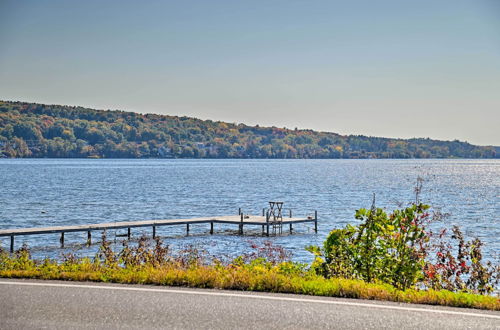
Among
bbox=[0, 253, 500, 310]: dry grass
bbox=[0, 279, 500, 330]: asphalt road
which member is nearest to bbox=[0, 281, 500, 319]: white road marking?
bbox=[0, 279, 500, 330]: asphalt road

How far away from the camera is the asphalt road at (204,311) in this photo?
25.3 ft

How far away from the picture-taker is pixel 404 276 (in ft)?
36.6

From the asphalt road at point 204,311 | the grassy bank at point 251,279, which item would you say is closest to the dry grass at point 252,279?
the grassy bank at point 251,279

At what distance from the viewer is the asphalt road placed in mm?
7699

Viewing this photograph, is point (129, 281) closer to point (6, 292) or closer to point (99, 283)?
point (99, 283)

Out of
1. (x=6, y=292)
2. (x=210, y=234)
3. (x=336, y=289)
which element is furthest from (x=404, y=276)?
(x=210, y=234)

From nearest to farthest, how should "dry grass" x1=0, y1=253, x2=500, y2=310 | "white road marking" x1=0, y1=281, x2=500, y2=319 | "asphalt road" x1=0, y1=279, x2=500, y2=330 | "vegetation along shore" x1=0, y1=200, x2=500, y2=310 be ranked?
"asphalt road" x1=0, y1=279, x2=500, y2=330 → "white road marking" x1=0, y1=281, x2=500, y2=319 → "dry grass" x1=0, y1=253, x2=500, y2=310 → "vegetation along shore" x1=0, y1=200, x2=500, y2=310

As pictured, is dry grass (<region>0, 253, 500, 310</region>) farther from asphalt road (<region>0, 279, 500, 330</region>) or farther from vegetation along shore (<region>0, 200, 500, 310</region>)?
asphalt road (<region>0, 279, 500, 330</region>)

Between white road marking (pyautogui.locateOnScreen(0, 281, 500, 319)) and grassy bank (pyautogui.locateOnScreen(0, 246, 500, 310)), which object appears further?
grassy bank (pyautogui.locateOnScreen(0, 246, 500, 310))

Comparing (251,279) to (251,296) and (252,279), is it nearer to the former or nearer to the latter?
(252,279)

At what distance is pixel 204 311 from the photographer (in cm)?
831

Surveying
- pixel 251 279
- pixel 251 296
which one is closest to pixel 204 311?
pixel 251 296

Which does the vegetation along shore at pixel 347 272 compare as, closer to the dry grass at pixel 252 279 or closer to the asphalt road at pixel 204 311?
the dry grass at pixel 252 279

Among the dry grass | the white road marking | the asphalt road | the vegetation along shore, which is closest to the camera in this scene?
the asphalt road
